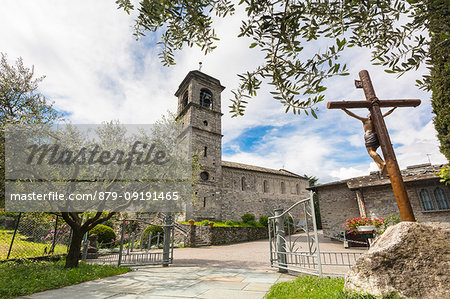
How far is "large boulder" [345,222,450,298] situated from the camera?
2.35 meters

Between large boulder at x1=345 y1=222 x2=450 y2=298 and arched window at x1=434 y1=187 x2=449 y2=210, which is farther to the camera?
arched window at x1=434 y1=187 x2=449 y2=210

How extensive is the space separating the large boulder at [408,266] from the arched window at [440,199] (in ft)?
43.1

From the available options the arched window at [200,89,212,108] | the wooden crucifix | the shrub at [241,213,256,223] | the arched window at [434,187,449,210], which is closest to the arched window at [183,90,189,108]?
the arched window at [200,89,212,108]

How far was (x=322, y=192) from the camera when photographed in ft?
55.2

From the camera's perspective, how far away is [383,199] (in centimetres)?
1276

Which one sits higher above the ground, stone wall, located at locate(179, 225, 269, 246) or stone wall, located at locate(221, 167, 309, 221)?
stone wall, located at locate(221, 167, 309, 221)

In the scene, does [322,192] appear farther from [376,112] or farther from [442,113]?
[376,112]

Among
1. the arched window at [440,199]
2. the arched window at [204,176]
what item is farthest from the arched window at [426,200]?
the arched window at [204,176]

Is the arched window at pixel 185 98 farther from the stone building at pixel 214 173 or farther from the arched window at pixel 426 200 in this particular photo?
the arched window at pixel 426 200

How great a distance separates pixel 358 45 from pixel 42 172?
Result: 29.6ft

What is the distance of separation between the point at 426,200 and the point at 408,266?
13.5 metres

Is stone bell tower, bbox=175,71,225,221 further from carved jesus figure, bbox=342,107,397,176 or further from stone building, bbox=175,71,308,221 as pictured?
carved jesus figure, bbox=342,107,397,176

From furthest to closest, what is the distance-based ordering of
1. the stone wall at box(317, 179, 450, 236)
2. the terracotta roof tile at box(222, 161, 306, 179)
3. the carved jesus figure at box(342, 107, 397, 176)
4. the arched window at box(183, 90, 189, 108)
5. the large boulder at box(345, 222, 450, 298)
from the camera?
the terracotta roof tile at box(222, 161, 306, 179) → the arched window at box(183, 90, 189, 108) → the stone wall at box(317, 179, 450, 236) → the carved jesus figure at box(342, 107, 397, 176) → the large boulder at box(345, 222, 450, 298)

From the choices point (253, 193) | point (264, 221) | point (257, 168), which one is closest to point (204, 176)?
point (253, 193)
